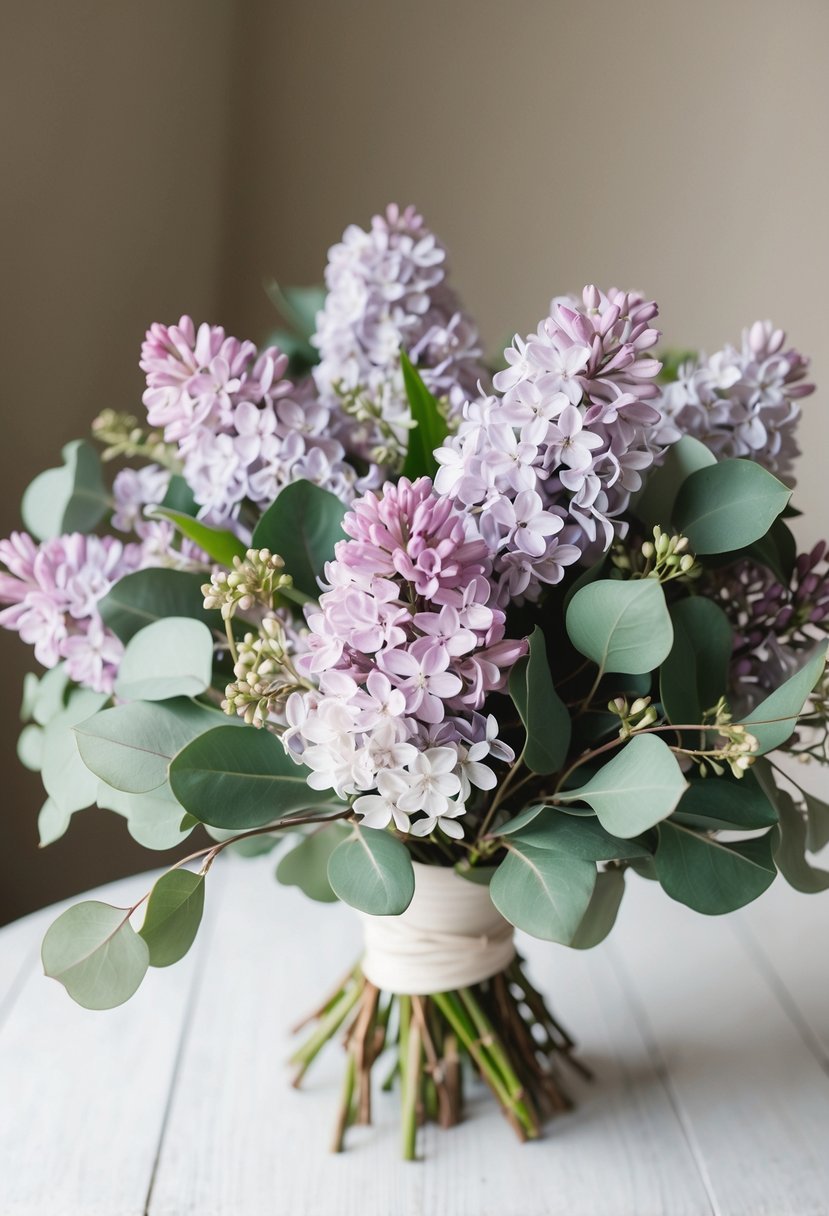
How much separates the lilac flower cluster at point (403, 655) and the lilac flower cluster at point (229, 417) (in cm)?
13

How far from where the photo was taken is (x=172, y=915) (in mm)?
481

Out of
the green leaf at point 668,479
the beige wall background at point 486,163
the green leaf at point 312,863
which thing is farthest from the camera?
the beige wall background at point 486,163

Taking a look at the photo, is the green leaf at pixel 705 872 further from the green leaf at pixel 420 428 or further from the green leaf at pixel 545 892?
the green leaf at pixel 420 428

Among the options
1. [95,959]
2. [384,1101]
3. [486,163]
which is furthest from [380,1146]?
[486,163]

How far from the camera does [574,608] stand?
0.48 m

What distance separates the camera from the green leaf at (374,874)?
0.47 m

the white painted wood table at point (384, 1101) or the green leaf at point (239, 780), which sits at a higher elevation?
the green leaf at point (239, 780)

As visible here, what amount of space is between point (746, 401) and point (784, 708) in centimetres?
20

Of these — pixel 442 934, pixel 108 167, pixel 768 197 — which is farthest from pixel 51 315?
pixel 768 197

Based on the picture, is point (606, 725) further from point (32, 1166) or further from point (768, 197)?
point (768, 197)

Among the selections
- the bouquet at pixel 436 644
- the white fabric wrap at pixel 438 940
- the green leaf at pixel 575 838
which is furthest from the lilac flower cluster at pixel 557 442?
the white fabric wrap at pixel 438 940

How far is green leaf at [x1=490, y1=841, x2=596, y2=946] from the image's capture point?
454 millimetres

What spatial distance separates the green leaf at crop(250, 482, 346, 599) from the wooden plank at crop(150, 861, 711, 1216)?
A: 0.34m

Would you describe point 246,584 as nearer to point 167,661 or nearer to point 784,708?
point 167,661
